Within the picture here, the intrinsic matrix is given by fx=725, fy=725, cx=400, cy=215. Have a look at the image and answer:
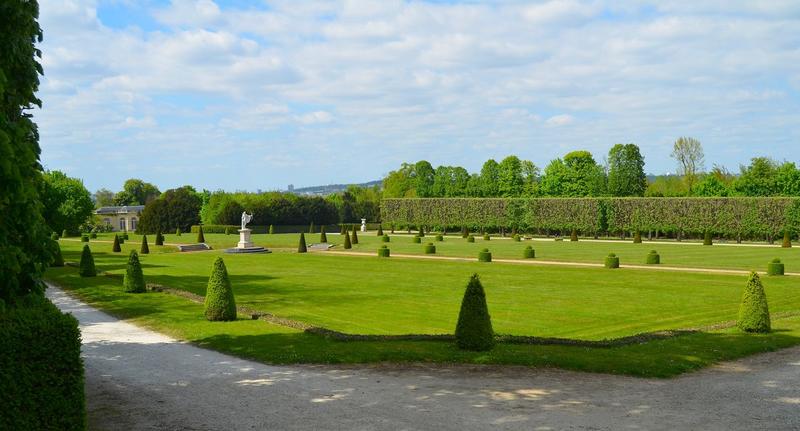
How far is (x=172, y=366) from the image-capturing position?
13.7 m

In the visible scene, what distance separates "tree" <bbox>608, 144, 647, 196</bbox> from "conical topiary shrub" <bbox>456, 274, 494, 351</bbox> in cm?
8549

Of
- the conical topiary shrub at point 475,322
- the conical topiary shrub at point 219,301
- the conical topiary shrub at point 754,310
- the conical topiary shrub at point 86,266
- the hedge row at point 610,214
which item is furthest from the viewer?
the hedge row at point 610,214

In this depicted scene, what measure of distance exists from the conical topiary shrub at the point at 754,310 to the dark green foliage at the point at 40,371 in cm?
1482

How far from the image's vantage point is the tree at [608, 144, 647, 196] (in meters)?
96.4

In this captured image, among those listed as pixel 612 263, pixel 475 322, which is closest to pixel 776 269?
pixel 612 263

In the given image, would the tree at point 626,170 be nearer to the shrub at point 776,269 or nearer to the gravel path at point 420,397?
the shrub at point 776,269

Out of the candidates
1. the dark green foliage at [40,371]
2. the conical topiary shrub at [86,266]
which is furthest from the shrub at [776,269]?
the dark green foliage at [40,371]

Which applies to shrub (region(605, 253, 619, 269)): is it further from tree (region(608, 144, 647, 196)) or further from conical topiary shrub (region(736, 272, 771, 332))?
tree (region(608, 144, 647, 196))

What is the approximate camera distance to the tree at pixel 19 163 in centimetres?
850

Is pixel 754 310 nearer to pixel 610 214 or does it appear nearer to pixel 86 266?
pixel 86 266

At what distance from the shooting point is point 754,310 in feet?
56.7

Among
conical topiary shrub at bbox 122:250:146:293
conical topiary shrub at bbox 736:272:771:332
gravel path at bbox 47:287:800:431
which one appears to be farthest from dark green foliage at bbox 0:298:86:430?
conical topiary shrub at bbox 122:250:146:293

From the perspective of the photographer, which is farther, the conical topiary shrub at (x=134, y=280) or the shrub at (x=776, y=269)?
the shrub at (x=776, y=269)

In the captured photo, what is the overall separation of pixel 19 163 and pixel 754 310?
15.9 m
